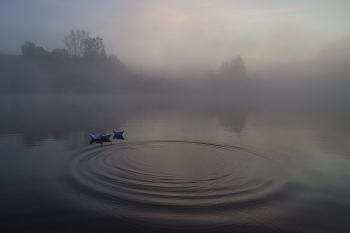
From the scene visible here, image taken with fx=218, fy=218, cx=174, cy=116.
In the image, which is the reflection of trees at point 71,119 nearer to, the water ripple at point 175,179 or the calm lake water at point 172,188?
the calm lake water at point 172,188

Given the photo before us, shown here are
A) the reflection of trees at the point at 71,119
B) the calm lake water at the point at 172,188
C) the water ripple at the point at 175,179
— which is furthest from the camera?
the reflection of trees at the point at 71,119

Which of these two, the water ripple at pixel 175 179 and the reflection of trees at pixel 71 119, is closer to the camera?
the water ripple at pixel 175 179

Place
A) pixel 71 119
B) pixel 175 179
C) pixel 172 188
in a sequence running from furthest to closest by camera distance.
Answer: pixel 71 119, pixel 175 179, pixel 172 188

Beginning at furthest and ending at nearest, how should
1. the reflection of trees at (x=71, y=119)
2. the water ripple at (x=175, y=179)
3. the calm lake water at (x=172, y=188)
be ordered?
the reflection of trees at (x=71, y=119)
the water ripple at (x=175, y=179)
the calm lake water at (x=172, y=188)

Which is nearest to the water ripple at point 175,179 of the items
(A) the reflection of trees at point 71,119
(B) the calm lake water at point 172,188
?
(B) the calm lake water at point 172,188

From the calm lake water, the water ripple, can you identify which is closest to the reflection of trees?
the calm lake water

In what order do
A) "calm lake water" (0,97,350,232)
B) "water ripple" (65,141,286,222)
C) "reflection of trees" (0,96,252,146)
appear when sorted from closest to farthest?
"calm lake water" (0,97,350,232) < "water ripple" (65,141,286,222) < "reflection of trees" (0,96,252,146)

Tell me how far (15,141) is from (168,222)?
1805cm

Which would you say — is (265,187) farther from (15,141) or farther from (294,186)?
(15,141)

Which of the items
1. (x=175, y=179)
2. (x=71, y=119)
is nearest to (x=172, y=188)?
→ (x=175, y=179)

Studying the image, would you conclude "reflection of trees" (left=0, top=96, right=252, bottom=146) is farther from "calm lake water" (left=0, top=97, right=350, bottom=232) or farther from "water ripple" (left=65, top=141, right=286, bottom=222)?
"water ripple" (left=65, top=141, right=286, bottom=222)

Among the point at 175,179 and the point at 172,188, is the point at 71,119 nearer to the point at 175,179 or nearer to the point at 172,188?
the point at 175,179

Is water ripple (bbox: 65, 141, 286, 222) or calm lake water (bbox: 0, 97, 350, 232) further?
water ripple (bbox: 65, 141, 286, 222)

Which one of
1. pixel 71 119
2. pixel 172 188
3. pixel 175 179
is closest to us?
pixel 172 188
